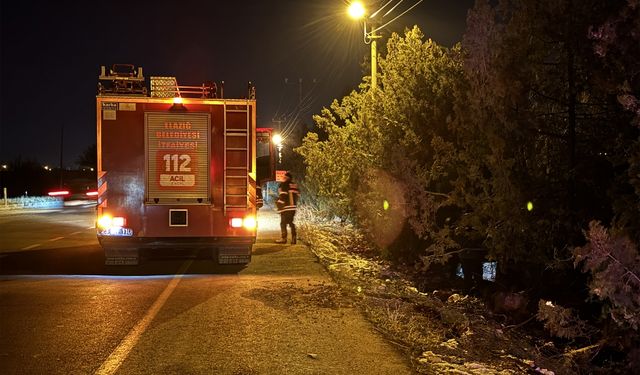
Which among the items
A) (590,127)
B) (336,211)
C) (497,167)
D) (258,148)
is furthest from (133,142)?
(336,211)

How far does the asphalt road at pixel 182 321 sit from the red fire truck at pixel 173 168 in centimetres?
77

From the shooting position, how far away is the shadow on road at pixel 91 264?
1051cm

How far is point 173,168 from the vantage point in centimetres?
1023

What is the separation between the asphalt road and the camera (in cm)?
546

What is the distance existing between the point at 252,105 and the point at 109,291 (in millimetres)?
3843

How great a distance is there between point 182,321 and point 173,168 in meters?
3.89

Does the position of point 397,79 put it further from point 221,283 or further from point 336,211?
point 336,211

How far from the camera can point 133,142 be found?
10.1m

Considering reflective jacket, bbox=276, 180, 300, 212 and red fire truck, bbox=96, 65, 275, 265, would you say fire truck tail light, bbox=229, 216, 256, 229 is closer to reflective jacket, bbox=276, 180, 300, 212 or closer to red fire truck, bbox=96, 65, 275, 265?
red fire truck, bbox=96, 65, 275, 265

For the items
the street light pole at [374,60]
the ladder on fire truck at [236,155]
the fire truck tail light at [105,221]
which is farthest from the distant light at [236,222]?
the street light pole at [374,60]

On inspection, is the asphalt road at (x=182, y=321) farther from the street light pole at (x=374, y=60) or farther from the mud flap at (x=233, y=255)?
the street light pole at (x=374, y=60)

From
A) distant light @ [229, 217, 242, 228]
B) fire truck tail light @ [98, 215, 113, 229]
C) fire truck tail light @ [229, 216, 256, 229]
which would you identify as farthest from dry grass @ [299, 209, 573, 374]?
fire truck tail light @ [98, 215, 113, 229]

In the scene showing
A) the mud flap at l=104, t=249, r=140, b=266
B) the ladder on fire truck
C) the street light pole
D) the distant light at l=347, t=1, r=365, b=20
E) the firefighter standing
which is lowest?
the mud flap at l=104, t=249, r=140, b=266

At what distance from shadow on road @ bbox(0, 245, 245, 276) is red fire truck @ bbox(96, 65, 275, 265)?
21.8 inches
